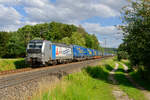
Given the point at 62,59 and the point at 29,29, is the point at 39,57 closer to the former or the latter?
the point at 62,59

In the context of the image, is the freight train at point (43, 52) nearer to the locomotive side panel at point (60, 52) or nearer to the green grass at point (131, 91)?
the locomotive side panel at point (60, 52)

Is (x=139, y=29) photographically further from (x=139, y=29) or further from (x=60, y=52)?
(x=60, y=52)

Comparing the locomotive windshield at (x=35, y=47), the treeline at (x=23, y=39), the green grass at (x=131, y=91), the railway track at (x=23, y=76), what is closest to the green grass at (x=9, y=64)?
the locomotive windshield at (x=35, y=47)

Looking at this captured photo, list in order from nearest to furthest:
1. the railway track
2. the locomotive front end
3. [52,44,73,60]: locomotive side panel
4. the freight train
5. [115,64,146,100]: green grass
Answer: [115,64,146,100]: green grass, the railway track, the locomotive front end, the freight train, [52,44,73,60]: locomotive side panel

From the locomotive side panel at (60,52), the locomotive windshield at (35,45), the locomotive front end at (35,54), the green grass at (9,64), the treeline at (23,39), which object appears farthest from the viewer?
the treeline at (23,39)

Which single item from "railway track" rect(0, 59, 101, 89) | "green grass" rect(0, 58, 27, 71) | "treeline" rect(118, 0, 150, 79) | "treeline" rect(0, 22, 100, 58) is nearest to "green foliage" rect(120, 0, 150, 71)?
"treeline" rect(118, 0, 150, 79)

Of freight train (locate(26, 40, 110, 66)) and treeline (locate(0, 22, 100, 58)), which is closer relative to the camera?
freight train (locate(26, 40, 110, 66))

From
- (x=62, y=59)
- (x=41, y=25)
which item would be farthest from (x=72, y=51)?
(x=41, y=25)

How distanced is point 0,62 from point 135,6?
18108mm

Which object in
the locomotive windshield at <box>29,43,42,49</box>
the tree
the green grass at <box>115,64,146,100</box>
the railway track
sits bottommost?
the green grass at <box>115,64,146,100</box>

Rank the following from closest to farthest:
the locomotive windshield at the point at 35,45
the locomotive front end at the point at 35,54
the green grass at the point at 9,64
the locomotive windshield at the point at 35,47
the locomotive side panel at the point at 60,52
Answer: the locomotive front end at the point at 35,54, the locomotive windshield at the point at 35,47, the locomotive windshield at the point at 35,45, the green grass at the point at 9,64, the locomotive side panel at the point at 60,52

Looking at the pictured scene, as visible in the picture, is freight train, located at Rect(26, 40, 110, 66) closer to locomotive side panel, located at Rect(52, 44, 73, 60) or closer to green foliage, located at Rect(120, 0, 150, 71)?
locomotive side panel, located at Rect(52, 44, 73, 60)

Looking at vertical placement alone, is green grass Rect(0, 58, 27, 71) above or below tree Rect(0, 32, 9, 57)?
below

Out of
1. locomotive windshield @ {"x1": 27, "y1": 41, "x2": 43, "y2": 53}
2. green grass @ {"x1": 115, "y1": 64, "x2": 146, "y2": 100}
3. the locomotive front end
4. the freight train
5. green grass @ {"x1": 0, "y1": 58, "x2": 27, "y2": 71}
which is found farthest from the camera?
green grass @ {"x1": 0, "y1": 58, "x2": 27, "y2": 71}
